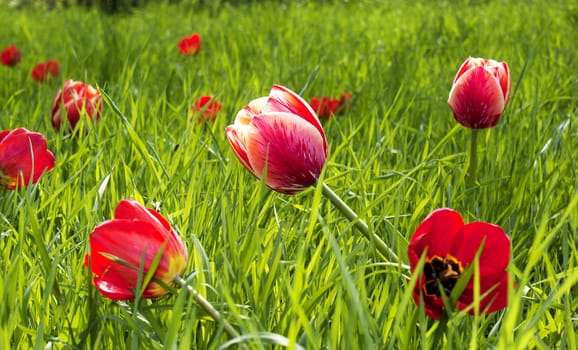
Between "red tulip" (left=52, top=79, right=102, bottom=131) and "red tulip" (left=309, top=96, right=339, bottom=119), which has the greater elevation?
"red tulip" (left=52, top=79, right=102, bottom=131)

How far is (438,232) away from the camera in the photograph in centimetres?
60

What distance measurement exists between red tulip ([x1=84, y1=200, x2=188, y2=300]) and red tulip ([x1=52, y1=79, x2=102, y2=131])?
755mm

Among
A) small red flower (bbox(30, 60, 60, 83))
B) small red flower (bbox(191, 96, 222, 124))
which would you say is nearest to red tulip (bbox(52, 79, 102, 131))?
small red flower (bbox(191, 96, 222, 124))

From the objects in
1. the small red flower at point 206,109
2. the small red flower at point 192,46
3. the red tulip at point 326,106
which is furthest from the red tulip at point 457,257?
the small red flower at point 192,46

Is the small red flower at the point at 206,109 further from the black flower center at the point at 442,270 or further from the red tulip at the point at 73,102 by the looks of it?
the black flower center at the point at 442,270

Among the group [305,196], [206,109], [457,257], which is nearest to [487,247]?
[457,257]

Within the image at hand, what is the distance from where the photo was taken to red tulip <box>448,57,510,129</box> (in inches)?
38.5

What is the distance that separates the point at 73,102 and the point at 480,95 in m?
0.75

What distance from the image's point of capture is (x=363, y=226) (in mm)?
705

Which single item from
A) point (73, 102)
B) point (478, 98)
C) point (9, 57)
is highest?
point (478, 98)

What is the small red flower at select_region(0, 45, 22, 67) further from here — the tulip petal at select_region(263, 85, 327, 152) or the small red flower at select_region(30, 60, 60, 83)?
the tulip petal at select_region(263, 85, 327, 152)

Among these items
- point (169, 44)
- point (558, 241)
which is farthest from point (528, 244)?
point (169, 44)

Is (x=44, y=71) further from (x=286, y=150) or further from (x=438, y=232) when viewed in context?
(x=438, y=232)

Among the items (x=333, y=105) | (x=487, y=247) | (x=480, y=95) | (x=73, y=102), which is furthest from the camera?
(x=333, y=105)
